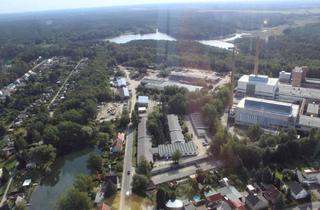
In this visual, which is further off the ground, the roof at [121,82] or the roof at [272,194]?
the roof at [121,82]

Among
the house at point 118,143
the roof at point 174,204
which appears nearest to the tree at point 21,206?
the house at point 118,143

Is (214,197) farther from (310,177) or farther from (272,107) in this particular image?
(272,107)

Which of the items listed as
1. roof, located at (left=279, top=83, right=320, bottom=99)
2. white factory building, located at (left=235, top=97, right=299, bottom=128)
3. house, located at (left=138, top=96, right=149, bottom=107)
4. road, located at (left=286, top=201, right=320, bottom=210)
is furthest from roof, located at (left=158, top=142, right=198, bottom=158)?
roof, located at (left=279, top=83, right=320, bottom=99)

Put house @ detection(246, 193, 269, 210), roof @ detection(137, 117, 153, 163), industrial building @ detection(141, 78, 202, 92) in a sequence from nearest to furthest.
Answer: house @ detection(246, 193, 269, 210) < roof @ detection(137, 117, 153, 163) < industrial building @ detection(141, 78, 202, 92)

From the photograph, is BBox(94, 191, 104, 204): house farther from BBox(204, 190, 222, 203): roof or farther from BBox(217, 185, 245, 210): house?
BBox(217, 185, 245, 210): house

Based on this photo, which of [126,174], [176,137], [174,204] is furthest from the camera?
[176,137]

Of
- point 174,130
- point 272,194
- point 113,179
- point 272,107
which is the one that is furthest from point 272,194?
point 272,107

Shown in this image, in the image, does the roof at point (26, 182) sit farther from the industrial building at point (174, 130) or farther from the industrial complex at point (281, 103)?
the industrial complex at point (281, 103)
